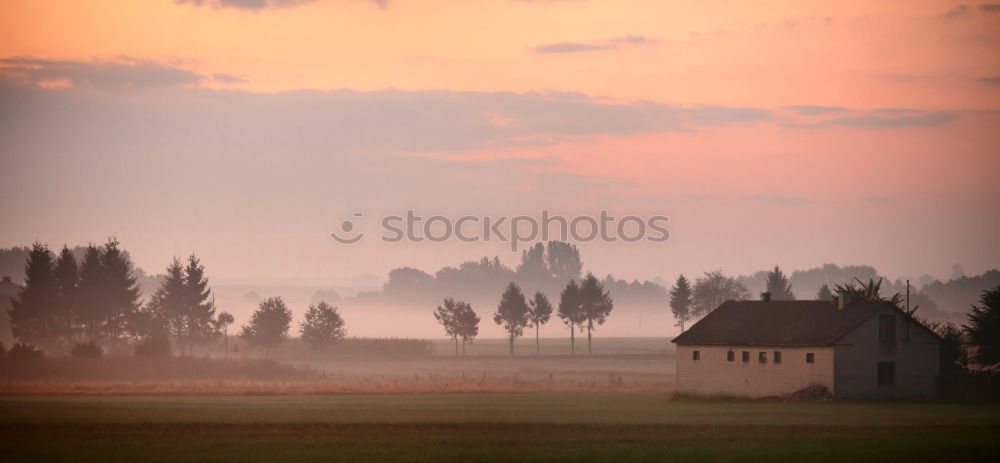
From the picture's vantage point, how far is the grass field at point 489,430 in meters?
40.8

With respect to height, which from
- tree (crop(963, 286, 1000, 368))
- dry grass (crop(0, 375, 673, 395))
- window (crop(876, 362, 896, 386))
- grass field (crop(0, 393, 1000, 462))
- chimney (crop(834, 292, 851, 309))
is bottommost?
dry grass (crop(0, 375, 673, 395))

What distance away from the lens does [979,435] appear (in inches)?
1869

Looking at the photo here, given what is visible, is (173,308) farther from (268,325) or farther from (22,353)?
(22,353)

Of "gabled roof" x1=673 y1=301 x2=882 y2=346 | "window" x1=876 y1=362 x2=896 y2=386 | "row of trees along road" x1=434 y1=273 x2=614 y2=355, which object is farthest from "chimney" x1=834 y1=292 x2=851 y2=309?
"row of trees along road" x1=434 y1=273 x2=614 y2=355

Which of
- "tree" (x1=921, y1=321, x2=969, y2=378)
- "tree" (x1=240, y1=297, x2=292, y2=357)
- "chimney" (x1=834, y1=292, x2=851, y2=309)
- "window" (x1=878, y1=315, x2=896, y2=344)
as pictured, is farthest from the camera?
"tree" (x1=240, y1=297, x2=292, y2=357)

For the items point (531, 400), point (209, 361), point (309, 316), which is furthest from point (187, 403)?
point (309, 316)

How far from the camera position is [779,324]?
75.5 m

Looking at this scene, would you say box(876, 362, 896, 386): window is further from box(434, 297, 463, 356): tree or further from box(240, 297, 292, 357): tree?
box(434, 297, 463, 356): tree

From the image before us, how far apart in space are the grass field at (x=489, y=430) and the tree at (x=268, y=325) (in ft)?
225

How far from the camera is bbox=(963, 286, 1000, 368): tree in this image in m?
73.9

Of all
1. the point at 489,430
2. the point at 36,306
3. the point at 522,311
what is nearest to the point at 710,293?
the point at 522,311

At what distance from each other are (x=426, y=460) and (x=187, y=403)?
104ft

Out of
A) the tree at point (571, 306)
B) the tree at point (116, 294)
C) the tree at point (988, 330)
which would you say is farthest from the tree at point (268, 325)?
the tree at point (988, 330)

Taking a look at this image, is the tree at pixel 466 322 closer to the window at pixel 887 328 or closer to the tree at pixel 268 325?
the tree at pixel 268 325
